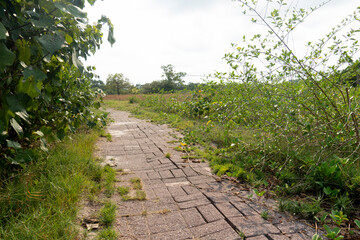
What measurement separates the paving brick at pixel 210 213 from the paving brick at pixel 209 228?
0.06 meters

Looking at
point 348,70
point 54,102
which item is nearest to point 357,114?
point 348,70

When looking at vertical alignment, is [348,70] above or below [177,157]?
above

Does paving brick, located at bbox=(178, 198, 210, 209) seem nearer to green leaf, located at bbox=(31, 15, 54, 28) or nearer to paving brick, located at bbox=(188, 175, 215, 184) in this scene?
paving brick, located at bbox=(188, 175, 215, 184)

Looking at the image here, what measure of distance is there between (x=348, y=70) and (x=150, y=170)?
311cm

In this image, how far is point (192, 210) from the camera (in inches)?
82.3

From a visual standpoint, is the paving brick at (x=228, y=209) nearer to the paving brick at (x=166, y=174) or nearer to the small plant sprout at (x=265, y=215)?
the small plant sprout at (x=265, y=215)

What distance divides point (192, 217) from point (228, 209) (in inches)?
15.1

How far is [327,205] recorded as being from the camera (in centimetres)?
215

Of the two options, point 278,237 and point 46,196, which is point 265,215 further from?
point 46,196

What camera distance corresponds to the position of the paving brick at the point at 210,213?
194 centimetres

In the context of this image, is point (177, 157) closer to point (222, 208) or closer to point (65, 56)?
point (222, 208)

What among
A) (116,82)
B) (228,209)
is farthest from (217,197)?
(116,82)

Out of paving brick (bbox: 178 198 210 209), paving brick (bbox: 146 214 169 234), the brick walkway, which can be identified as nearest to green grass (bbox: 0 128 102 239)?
the brick walkway

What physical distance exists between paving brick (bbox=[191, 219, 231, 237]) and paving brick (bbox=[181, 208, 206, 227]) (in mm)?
54
